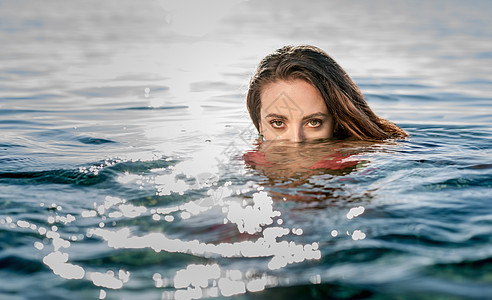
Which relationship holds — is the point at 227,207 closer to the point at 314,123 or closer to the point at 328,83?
the point at 314,123

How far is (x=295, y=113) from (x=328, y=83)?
1.69ft

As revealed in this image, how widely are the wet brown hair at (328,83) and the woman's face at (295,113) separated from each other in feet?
0.25

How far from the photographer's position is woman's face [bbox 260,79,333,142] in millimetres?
4992

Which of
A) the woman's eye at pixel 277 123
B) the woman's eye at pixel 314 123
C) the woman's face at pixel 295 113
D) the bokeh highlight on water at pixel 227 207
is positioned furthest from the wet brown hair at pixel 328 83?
the woman's eye at pixel 277 123

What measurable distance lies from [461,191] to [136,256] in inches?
88.6

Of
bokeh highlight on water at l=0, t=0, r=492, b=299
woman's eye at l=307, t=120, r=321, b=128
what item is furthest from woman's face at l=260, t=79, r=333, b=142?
bokeh highlight on water at l=0, t=0, r=492, b=299

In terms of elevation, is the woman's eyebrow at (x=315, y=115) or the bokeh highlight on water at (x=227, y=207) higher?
the woman's eyebrow at (x=315, y=115)

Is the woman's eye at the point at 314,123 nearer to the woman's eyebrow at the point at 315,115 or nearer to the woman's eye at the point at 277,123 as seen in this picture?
the woman's eyebrow at the point at 315,115

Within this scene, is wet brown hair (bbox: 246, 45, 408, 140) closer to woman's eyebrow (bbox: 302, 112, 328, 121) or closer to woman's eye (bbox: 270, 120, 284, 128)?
woman's eyebrow (bbox: 302, 112, 328, 121)

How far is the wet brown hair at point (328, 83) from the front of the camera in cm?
518

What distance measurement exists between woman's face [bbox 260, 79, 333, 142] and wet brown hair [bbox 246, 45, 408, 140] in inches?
2.9

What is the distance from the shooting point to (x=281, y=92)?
5.15m

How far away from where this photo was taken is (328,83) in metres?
5.18

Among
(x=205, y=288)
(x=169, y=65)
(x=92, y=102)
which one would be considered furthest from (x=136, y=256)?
(x=169, y=65)
